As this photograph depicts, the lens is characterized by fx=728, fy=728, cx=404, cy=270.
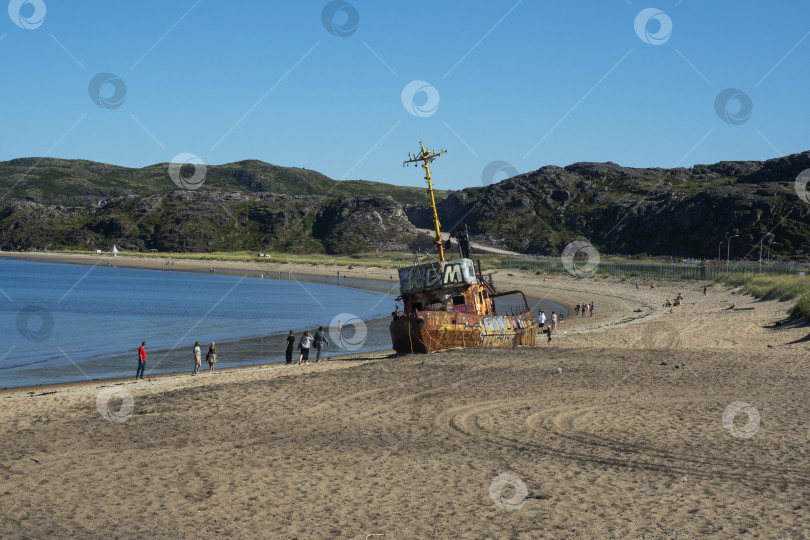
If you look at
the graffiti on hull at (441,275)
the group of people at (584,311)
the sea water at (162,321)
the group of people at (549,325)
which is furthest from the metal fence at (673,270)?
the graffiti on hull at (441,275)

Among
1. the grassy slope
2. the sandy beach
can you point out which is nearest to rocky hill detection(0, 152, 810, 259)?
the grassy slope

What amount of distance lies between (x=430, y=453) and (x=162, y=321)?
43474 mm

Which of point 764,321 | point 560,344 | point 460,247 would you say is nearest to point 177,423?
point 460,247

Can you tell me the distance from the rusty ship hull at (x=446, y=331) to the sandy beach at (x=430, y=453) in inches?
142

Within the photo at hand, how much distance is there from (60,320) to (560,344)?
125 ft

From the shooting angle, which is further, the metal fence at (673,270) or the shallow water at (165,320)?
the metal fence at (673,270)

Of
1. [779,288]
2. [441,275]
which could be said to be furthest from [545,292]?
[441,275]

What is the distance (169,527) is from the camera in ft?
35.2

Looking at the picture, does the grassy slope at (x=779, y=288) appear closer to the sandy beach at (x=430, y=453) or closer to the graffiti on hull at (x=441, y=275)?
the sandy beach at (x=430, y=453)

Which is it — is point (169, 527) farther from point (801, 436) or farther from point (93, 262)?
point (93, 262)

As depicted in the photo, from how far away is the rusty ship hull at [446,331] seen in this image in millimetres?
28812

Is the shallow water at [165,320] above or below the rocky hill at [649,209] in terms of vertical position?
below

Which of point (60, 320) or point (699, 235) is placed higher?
point (699, 235)

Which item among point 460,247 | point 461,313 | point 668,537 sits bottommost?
point 668,537
